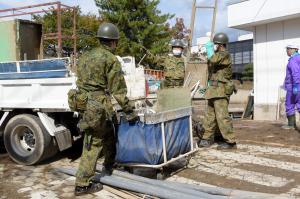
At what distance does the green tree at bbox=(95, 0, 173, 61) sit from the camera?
23.7 meters

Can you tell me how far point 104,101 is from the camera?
4.65 meters

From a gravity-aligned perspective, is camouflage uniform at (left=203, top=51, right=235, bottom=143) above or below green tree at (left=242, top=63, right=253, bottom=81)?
below

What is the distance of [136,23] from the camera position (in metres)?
23.9

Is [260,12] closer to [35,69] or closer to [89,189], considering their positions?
[35,69]

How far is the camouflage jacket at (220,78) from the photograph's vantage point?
643 centimetres

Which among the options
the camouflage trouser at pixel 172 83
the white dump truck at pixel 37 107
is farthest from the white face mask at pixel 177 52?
the white dump truck at pixel 37 107

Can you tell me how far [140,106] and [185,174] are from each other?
152 centimetres

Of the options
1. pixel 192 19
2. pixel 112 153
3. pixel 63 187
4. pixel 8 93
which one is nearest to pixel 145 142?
pixel 112 153

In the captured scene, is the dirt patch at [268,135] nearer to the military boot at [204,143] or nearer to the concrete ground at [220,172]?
the concrete ground at [220,172]

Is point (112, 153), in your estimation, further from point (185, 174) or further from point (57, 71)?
point (57, 71)

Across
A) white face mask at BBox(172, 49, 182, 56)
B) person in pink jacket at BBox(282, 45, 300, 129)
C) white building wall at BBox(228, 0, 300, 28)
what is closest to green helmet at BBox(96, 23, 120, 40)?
white face mask at BBox(172, 49, 182, 56)

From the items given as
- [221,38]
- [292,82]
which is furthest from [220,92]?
[292,82]

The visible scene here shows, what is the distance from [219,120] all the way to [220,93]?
1.47ft

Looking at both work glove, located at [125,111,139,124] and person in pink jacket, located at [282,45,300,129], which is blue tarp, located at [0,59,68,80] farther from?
person in pink jacket, located at [282,45,300,129]
